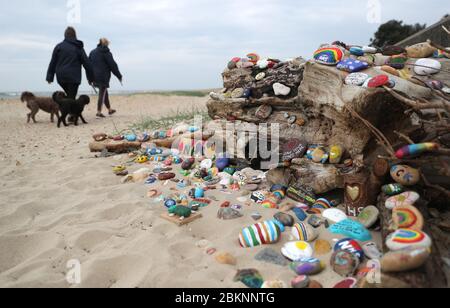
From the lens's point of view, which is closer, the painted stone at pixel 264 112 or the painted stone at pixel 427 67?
the painted stone at pixel 427 67

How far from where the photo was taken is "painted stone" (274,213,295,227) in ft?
7.53

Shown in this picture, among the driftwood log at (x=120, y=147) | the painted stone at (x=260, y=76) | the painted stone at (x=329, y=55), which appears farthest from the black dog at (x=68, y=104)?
the painted stone at (x=329, y=55)

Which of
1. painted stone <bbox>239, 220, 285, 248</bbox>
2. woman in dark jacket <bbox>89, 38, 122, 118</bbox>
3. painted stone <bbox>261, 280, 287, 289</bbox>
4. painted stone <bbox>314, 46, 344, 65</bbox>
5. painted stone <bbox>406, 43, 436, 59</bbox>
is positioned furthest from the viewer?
woman in dark jacket <bbox>89, 38, 122, 118</bbox>

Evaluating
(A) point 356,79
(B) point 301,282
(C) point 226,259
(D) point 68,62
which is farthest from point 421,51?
(D) point 68,62

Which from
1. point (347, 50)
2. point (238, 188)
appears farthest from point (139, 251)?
point (347, 50)

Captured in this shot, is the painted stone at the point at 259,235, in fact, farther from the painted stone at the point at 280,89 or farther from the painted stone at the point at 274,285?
the painted stone at the point at 280,89

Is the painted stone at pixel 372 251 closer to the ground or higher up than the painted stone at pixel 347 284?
higher up

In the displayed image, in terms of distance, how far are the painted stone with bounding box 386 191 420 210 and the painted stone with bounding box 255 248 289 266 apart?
763 millimetres

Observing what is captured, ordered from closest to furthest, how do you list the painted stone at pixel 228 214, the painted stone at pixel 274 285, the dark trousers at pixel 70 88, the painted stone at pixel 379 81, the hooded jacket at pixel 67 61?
the painted stone at pixel 274 285 → the painted stone at pixel 379 81 → the painted stone at pixel 228 214 → the hooded jacket at pixel 67 61 → the dark trousers at pixel 70 88

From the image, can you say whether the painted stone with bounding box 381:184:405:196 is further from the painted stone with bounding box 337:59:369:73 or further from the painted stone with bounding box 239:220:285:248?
the painted stone with bounding box 337:59:369:73

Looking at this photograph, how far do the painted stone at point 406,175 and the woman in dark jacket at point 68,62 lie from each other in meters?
7.15

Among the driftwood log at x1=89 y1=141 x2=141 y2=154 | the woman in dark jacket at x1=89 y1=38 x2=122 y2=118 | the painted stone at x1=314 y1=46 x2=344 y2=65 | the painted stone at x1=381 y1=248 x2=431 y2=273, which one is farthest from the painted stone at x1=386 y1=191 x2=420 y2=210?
the woman in dark jacket at x1=89 y1=38 x2=122 y2=118

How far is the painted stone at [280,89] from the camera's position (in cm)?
312

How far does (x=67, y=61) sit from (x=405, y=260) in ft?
25.1
